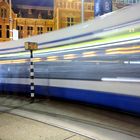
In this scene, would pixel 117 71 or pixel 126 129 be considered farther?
pixel 117 71

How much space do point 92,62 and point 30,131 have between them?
277 cm

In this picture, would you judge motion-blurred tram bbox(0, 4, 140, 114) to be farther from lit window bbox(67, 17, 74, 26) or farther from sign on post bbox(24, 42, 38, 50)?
lit window bbox(67, 17, 74, 26)

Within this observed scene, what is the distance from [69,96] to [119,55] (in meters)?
2.43

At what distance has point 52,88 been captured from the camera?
9.18m

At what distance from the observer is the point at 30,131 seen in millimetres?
5598

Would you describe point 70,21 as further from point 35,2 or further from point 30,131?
point 30,131

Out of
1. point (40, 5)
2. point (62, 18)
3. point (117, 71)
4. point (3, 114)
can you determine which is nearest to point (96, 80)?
point (117, 71)

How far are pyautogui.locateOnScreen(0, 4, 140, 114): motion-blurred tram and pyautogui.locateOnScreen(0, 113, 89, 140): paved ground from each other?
1825 millimetres

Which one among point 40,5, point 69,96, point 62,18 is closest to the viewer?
point 69,96

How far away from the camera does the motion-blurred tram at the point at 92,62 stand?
6.35 metres

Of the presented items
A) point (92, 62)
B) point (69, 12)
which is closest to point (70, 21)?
point (69, 12)

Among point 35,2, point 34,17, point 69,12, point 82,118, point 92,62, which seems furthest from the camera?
point 34,17

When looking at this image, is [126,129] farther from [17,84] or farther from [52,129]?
[17,84]

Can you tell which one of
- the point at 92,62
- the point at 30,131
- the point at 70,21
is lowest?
the point at 30,131
